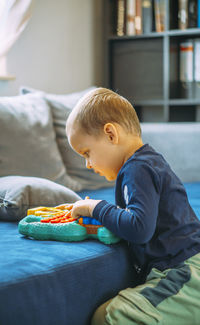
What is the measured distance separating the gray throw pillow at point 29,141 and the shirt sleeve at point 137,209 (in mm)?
763

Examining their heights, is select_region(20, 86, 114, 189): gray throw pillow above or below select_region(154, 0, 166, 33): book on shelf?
below

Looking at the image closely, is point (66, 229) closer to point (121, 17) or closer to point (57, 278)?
point (57, 278)

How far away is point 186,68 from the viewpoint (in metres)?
2.89

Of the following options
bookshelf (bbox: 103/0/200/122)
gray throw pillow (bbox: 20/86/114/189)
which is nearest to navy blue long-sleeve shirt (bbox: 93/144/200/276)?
gray throw pillow (bbox: 20/86/114/189)

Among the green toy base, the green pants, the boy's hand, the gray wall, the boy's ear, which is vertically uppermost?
the gray wall

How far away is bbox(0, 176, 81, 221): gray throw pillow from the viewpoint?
4.24 feet

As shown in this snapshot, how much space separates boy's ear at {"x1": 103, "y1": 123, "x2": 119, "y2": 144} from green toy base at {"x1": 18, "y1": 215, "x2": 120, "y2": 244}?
22 cm

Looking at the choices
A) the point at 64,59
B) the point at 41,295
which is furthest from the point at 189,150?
the point at 41,295

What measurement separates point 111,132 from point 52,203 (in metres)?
0.41

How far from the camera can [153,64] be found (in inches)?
118

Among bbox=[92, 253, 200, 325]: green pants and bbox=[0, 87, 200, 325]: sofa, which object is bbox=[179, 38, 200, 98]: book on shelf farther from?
bbox=[92, 253, 200, 325]: green pants

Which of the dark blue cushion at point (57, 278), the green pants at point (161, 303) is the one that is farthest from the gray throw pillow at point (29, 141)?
the green pants at point (161, 303)

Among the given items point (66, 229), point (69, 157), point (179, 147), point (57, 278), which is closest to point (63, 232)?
point (66, 229)

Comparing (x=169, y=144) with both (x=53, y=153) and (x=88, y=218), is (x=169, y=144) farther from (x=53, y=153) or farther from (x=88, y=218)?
(x=88, y=218)
